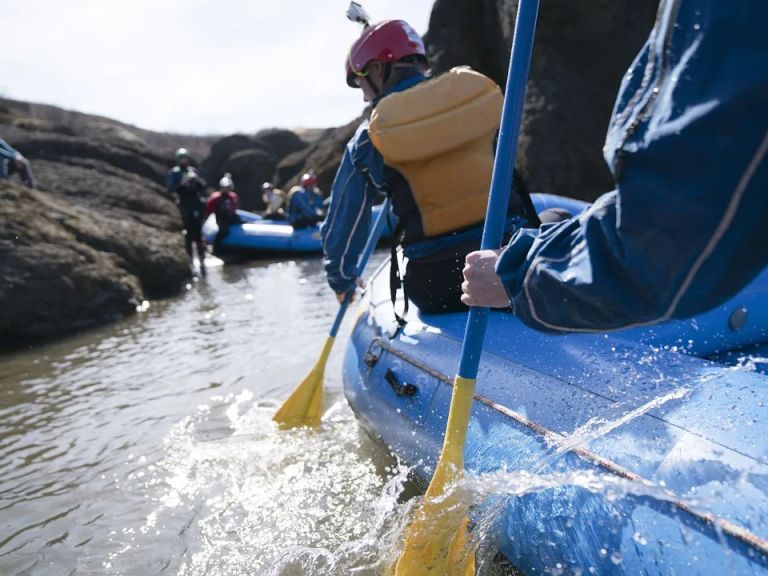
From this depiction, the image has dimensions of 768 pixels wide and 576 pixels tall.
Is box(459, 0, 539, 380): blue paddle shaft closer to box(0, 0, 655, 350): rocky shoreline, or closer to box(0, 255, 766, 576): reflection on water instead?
box(0, 255, 766, 576): reflection on water

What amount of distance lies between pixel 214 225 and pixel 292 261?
2237mm

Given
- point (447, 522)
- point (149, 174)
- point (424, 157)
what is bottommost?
point (149, 174)

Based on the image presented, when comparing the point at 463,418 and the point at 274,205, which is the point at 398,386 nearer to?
the point at 463,418

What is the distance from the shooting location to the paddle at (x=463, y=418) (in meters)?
1.68

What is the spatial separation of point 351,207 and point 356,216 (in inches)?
2.4

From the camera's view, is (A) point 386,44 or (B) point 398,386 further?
(A) point 386,44

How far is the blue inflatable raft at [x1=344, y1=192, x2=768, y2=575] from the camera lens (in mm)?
1244

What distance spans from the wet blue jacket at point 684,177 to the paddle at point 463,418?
2.24ft

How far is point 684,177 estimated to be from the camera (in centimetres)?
85

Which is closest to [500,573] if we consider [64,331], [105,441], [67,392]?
[105,441]

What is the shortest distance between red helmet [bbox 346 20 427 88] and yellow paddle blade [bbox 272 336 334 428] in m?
1.80

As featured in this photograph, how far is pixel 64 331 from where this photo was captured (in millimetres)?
6633

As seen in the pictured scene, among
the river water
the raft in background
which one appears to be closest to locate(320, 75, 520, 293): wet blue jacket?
the river water

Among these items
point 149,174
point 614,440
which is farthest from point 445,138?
point 149,174
